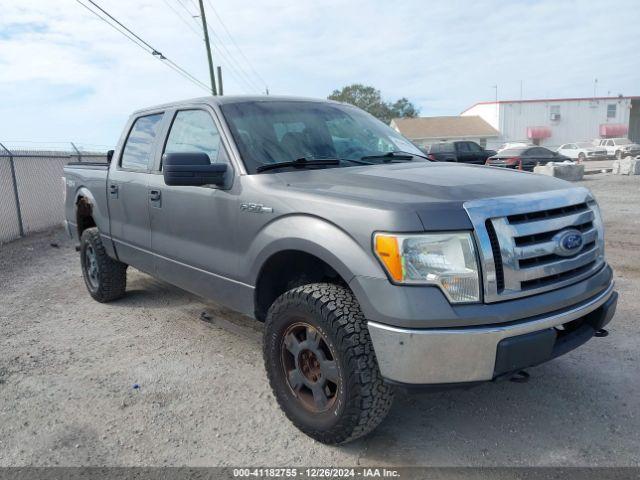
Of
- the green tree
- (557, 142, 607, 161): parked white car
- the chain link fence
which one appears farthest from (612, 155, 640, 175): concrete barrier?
the green tree

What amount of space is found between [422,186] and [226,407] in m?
1.81

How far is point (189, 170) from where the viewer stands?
3.05m

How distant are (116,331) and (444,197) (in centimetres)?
339

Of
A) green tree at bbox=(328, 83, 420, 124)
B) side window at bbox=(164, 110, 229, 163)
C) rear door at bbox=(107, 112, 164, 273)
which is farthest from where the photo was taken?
green tree at bbox=(328, 83, 420, 124)

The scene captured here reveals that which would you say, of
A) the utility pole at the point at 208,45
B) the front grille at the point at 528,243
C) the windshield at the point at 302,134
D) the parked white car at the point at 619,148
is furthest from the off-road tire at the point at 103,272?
the parked white car at the point at 619,148

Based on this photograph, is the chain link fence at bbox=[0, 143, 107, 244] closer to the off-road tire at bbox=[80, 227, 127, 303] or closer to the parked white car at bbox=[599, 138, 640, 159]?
the off-road tire at bbox=[80, 227, 127, 303]

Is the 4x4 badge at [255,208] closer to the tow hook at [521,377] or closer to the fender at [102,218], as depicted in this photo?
the tow hook at [521,377]

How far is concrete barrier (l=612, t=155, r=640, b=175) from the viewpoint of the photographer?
819 inches

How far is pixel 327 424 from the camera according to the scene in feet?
8.67

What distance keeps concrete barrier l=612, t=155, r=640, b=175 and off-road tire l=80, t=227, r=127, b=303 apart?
846 inches

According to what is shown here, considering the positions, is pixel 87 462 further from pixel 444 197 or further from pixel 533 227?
pixel 533 227

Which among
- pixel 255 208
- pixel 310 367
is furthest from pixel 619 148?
pixel 310 367

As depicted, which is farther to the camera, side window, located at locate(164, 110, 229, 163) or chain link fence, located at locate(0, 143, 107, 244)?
chain link fence, located at locate(0, 143, 107, 244)

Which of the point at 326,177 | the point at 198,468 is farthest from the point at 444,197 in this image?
the point at 198,468
